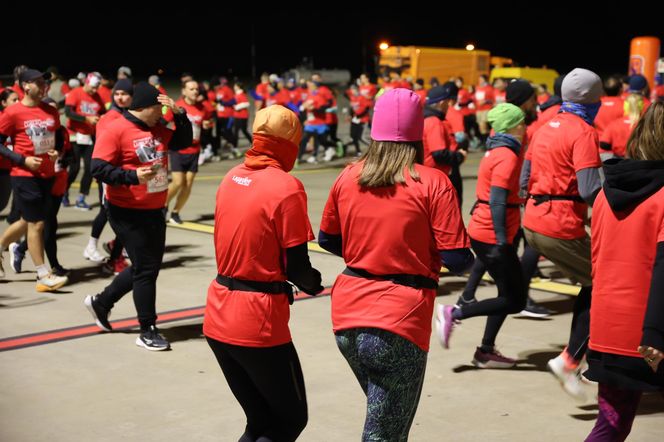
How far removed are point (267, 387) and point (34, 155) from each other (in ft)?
16.9

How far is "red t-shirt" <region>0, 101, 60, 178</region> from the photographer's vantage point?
773 cm

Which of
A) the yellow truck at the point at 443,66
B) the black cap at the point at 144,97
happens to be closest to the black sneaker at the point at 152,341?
the black cap at the point at 144,97

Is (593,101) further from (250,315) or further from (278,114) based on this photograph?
(250,315)

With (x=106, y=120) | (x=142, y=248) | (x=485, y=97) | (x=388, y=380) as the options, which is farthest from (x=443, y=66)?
(x=388, y=380)

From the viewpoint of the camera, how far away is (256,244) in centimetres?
345

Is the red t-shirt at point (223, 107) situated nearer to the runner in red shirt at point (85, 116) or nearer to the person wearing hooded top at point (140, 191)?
the runner in red shirt at point (85, 116)

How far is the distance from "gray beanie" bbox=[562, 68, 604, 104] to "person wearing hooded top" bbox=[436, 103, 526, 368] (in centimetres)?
54

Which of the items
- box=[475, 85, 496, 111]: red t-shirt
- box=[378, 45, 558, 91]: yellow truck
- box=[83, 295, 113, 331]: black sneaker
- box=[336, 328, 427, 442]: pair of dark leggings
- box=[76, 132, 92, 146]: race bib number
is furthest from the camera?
box=[378, 45, 558, 91]: yellow truck

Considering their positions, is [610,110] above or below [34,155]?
above

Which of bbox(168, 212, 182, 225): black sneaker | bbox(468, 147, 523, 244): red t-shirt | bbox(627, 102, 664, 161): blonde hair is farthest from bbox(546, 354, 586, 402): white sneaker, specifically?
bbox(168, 212, 182, 225): black sneaker

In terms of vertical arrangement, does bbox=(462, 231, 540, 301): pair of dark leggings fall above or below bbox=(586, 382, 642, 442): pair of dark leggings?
below

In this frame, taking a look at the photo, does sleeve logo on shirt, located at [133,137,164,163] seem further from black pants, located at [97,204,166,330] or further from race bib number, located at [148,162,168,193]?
black pants, located at [97,204,166,330]

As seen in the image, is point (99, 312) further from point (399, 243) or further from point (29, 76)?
point (399, 243)

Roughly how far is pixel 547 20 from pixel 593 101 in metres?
45.8
